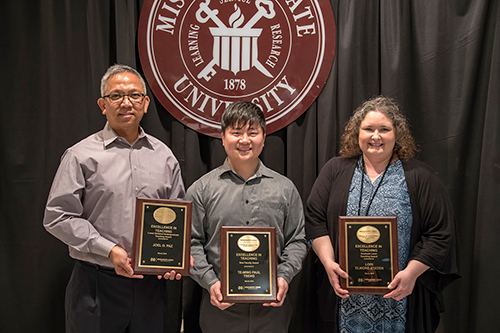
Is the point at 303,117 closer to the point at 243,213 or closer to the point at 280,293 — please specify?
the point at 243,213

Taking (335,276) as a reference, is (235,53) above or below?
above

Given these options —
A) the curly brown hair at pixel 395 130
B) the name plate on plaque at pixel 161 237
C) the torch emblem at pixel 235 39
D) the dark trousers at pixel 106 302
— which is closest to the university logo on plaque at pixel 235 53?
the torch emblem at pixel 235 39

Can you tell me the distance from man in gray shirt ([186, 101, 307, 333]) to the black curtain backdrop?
580 mm

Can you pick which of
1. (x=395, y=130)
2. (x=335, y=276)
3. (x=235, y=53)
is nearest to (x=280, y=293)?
(x=335, y=276)

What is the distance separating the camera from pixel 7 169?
2.71 metres

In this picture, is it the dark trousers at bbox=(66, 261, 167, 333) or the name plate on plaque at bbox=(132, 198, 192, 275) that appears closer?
the name plate on plaque at bbox=(132, 198, 192, 275)

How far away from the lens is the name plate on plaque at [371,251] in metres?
1.92

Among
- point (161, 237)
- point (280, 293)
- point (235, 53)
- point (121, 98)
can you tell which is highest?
point (235, 53)

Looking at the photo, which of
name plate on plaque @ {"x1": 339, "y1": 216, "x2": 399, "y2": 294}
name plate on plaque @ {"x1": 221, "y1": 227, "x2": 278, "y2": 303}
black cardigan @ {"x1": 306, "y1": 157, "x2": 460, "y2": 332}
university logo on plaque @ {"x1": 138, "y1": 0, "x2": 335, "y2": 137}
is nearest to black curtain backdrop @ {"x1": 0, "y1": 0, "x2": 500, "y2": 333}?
university logo on plaque @ {"x1": 138, "y1": 0, "x2": 335, "y2": 137}

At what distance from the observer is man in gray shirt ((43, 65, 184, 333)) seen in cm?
193

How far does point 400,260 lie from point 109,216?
145cm

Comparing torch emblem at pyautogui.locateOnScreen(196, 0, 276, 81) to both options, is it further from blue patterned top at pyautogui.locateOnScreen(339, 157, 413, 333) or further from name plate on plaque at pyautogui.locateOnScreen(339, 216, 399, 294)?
name plate on plaque at pyautogui.locateOnScreen(339, 216, 399, 294)

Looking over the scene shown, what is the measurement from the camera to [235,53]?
2.62m

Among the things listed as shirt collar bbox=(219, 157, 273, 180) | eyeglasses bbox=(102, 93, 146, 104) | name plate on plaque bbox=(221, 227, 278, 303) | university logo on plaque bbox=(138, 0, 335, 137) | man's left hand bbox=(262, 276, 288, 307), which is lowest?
man's left hand bbox=(262, 276, 288, 307)
